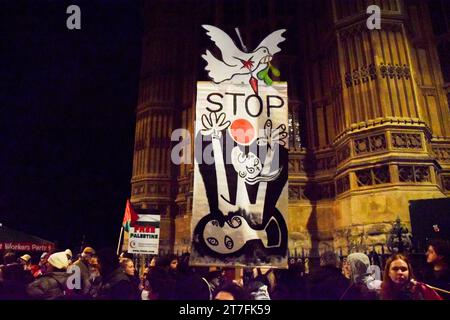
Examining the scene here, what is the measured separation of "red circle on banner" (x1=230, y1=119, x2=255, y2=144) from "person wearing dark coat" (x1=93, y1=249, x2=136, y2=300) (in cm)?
264

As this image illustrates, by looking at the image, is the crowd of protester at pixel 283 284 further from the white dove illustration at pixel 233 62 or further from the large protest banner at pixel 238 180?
the white dove illustration at pixel 233 62

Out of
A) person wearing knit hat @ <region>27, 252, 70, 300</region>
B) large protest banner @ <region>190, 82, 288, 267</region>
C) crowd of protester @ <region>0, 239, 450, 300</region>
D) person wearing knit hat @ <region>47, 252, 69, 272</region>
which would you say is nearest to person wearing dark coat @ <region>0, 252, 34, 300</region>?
crowd of protester @ <region>0, 239, 450, 300</region>

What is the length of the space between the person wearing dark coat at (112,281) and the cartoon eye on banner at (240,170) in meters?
1.06

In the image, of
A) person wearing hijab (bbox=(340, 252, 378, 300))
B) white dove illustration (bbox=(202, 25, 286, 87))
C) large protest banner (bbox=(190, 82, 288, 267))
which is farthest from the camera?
white dove illustration (bbox=(202, 25, 286, 87))

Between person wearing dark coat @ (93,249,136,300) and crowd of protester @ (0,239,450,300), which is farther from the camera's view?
person wearing dark coat @ (93,249,136,300)

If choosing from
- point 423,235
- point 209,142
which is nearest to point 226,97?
point 209,142

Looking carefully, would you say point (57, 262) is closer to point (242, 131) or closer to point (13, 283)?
point (13, 283)

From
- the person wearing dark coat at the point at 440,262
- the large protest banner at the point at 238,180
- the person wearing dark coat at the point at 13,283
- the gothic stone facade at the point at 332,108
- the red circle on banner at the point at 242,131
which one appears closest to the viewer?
the person wearing dark coat at the point at 440,262

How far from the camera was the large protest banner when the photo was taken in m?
4.96

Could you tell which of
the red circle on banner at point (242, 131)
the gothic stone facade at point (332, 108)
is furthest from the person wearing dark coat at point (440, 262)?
the gothic stone facade at point (332, 108)

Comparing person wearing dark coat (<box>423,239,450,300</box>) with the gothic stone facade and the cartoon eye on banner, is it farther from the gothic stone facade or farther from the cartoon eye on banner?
the gothic stone facade

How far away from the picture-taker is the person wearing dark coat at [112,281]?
3906mm
